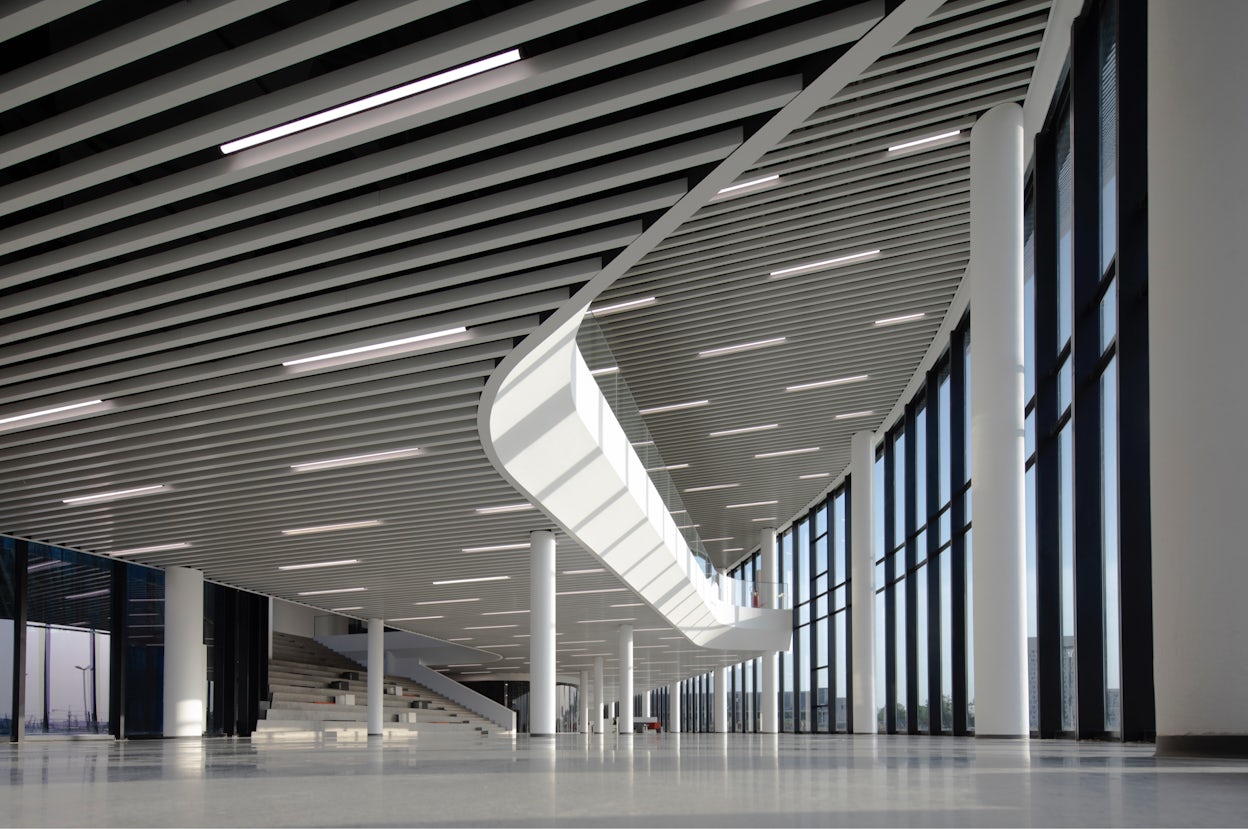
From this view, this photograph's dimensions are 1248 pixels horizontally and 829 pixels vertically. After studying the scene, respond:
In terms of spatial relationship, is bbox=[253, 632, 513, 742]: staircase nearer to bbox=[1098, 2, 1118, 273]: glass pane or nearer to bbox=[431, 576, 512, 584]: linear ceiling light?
bbox=[431, 576, 512, 584]: linear ceiling light

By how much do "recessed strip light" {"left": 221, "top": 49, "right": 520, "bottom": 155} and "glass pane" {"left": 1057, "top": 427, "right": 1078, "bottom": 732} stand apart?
8875 millimetres

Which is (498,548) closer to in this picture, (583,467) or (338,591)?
(583,467)

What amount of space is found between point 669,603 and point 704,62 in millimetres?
20950

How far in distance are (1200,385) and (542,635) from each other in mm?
14230

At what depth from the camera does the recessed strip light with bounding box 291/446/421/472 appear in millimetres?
13500

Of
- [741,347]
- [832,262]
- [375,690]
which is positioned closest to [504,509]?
[741,347]

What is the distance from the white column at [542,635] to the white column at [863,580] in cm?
911

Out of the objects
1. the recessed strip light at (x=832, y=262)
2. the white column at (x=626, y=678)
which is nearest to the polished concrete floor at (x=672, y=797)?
the recessed strip light at (x=832, y=262)

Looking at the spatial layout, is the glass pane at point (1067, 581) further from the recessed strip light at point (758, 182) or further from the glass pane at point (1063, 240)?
the recessed strip light at point (758, 182)

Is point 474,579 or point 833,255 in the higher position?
point 833,255

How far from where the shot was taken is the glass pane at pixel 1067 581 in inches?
484

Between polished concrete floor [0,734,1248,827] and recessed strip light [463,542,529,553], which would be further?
recessed strip light [463,542,529,553]

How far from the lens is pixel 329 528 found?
18.2 m

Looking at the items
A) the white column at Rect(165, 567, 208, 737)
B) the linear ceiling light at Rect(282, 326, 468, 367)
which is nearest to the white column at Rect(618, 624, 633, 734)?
the white column at Rect(165, 567, 208, 737)
